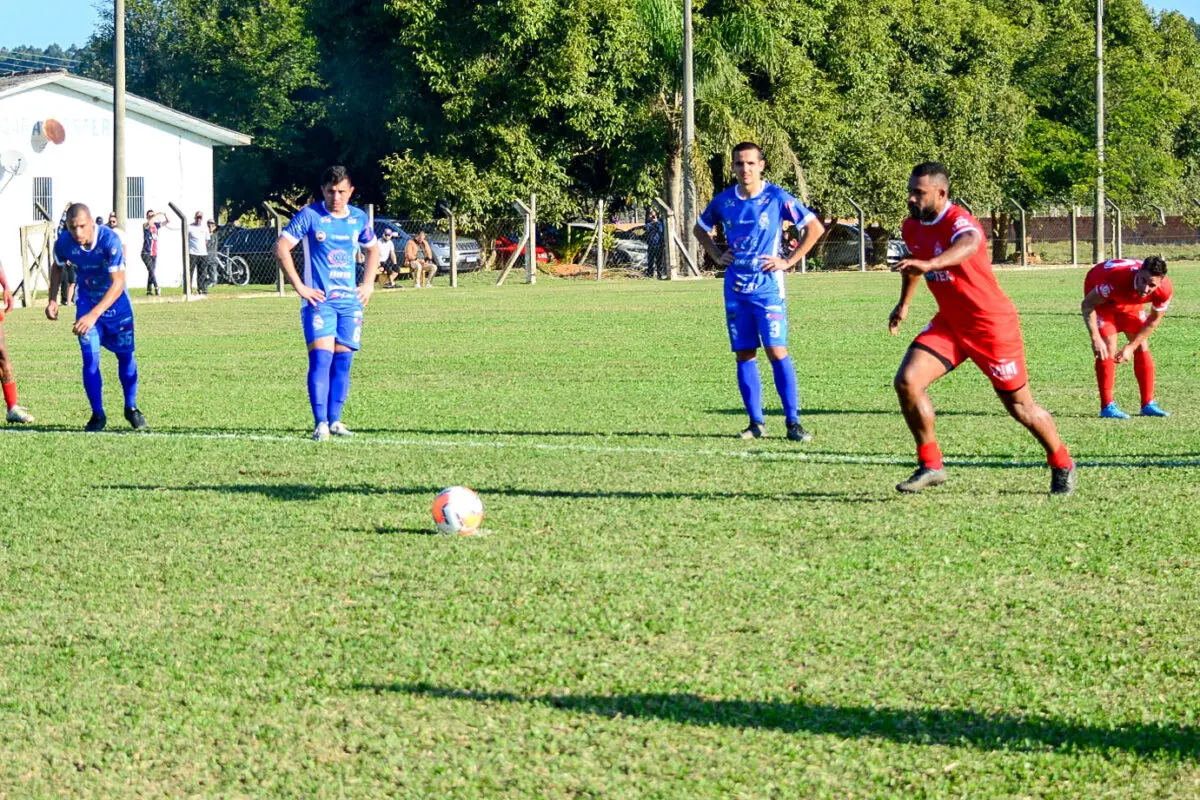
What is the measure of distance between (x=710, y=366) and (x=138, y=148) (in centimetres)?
2955

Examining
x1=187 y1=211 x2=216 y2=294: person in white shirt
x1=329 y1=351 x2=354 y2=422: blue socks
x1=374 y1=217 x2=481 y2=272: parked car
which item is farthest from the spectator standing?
x1=329 y1=351 x2=354 y2=422: blue socks

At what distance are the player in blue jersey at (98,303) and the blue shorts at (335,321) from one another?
5.14 ft

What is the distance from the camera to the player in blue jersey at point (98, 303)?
11.9 metres

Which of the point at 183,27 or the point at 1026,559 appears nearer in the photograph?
the point at 1026,559

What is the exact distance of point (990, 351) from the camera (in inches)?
324

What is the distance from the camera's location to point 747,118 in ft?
150

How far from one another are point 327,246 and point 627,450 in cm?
275

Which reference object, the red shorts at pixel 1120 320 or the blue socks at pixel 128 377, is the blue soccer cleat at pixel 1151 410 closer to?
the red shorts at pixel 1120 320

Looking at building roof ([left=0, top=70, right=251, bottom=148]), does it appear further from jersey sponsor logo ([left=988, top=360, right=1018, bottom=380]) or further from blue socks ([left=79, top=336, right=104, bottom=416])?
jersey sponsor logo ([left=988, top=360, right=1018, bottom=380])

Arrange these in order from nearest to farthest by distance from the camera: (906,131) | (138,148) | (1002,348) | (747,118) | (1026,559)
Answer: (1026,559) < (1002,348) < (138,148) < (747,118) < (906,131)

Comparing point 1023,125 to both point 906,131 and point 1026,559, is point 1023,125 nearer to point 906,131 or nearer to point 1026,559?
point 906,131

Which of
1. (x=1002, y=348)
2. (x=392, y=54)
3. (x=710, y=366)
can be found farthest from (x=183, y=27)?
(x=1002, y=348)

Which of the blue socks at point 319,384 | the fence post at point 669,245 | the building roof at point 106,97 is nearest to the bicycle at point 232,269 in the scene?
the building roof at point 106,97

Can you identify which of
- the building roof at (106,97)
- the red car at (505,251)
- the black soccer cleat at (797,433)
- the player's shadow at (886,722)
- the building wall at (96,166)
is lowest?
the player's shadow at (886,722)
